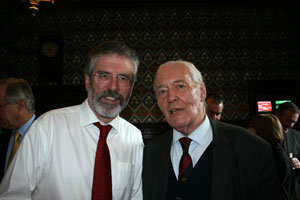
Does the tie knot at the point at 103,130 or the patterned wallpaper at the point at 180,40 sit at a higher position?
the patterned wallpaper at the point at 180,40

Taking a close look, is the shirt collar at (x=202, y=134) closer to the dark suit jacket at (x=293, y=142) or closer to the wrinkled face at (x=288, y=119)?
the dark suit jacket at (x=293, y=142)

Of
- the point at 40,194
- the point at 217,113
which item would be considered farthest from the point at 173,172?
the point at 217,113

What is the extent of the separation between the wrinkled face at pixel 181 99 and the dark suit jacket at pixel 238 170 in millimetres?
188

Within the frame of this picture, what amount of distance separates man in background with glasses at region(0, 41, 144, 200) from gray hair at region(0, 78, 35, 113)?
3.01 ft

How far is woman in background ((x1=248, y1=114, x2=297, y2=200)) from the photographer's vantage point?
241 cm

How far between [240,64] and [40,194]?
561cm

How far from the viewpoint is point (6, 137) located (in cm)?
228

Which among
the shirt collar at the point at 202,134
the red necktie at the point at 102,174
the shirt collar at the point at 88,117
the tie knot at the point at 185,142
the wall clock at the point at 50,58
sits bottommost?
the red necktie at the point at 102,174

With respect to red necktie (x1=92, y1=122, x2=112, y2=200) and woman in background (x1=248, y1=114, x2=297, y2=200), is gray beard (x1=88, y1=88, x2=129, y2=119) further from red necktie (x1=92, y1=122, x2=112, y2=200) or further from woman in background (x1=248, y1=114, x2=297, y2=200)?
woman in background (x1=248, y1=114, x2=297, y2=200)

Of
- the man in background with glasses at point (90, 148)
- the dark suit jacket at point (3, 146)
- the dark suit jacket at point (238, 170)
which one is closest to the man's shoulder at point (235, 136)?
the dark suit jacket at point (238, 170)

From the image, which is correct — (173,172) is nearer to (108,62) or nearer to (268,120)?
(108,62)

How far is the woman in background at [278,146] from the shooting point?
241 cm

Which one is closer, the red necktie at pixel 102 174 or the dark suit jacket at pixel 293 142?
the red necktie at pixel 102 174

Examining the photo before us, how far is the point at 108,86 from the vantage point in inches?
62.7
